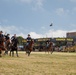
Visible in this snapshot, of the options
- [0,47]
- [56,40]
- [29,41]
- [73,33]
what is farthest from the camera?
[73,33]

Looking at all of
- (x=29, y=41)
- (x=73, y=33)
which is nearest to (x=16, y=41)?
(x=29, y=41)

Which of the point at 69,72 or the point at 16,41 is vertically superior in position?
the point at 16,41

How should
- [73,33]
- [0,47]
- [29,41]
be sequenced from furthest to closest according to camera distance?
[73,33] → [29,41] → [0,47]

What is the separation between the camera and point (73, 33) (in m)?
149

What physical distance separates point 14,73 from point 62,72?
2.55 metres

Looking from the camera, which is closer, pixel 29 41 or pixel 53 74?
pixel 53 74

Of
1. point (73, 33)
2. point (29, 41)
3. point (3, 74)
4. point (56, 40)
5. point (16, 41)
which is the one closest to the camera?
point (3, 74)

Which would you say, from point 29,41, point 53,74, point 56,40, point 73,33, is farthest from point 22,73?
point 73,33

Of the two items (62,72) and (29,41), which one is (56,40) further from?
(62,72)

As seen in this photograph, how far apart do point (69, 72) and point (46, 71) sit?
1162mm

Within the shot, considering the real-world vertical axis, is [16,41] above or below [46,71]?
above

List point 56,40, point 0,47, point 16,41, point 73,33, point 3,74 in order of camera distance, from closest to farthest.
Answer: point 3,74
point 0,47
point 16,41
point 56,40
point 73,33

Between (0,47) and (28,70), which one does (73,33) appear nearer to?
(0,47)

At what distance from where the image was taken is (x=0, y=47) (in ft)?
95.5
